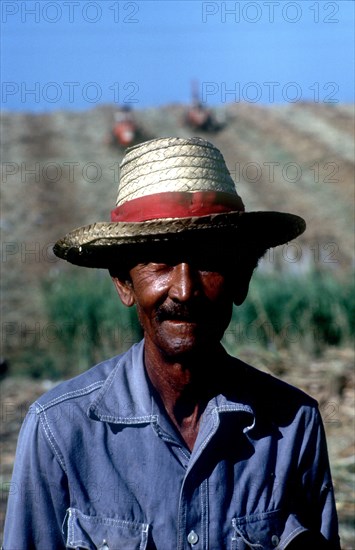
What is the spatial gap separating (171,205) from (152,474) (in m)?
0.66

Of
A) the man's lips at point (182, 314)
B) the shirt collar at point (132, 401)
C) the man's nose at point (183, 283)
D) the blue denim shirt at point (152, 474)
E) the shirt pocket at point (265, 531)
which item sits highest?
the man's nose at point (183, 283)

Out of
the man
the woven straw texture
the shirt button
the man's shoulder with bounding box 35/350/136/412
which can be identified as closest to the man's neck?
the man

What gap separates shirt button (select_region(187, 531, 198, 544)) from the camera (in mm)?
1890

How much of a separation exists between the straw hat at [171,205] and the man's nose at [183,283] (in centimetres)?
8

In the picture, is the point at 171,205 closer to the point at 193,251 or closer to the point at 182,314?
the point at 193,251

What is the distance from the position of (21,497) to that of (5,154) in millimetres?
18602

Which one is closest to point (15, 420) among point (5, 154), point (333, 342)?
point (333, 342)

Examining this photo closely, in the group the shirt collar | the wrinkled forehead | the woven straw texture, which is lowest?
the shirt collar

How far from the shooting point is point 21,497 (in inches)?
73.4

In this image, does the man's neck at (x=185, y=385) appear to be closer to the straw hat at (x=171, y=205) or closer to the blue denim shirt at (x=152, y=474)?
the blue denim shirt at (x=152, y=474)

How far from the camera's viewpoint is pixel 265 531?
1965 mm

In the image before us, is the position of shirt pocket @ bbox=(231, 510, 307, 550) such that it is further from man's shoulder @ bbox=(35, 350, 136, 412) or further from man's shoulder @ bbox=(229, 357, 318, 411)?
man's shoulder @ bbox=(35, 350, 136, 412)

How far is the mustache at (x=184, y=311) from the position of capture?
1.89 metres

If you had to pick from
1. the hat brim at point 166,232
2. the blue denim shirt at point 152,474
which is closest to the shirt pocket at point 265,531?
the blue denim shirt at point 152,474
